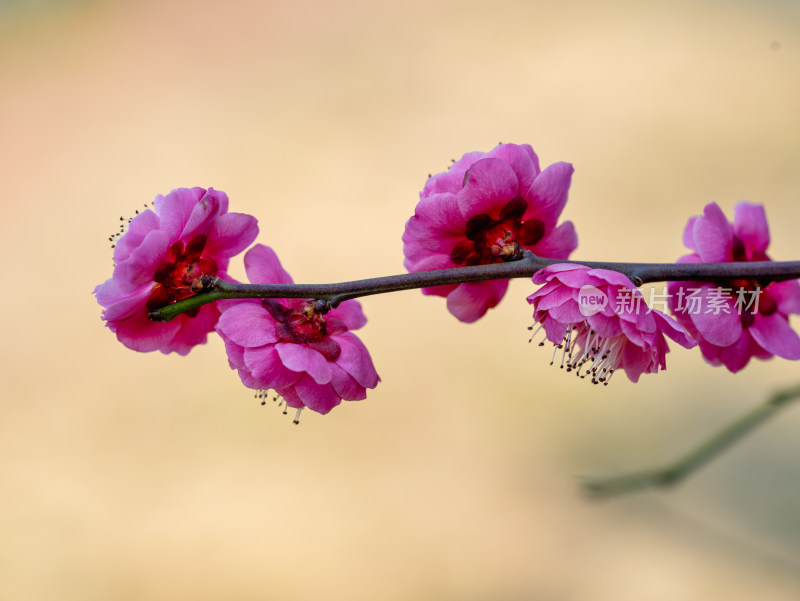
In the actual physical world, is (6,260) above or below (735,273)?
above

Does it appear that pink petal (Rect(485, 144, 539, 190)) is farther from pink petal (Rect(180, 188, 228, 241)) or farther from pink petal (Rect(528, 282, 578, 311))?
pink petal (Rect(180, 188, 228, 241))

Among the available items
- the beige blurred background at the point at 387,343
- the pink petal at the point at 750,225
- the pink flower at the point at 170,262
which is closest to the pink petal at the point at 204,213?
the pink flower at the point at 170,262

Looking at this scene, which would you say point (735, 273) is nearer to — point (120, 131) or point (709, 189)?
point (709, 189)

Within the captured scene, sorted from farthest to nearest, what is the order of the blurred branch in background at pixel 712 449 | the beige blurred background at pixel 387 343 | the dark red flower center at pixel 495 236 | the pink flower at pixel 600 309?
the beige blurred background at pixel 387 343, the blurred branch in background at pixel 712 449, the dark red flower center at pixel 495 236, the pink flower at pixel 600 309

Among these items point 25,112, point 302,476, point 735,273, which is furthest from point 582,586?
point 25,112

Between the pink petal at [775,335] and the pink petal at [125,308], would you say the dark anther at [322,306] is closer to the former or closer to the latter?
the pink petal at [125,308]

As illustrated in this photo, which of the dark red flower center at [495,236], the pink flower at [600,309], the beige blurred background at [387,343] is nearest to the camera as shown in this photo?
the pink flower at [600,309]
